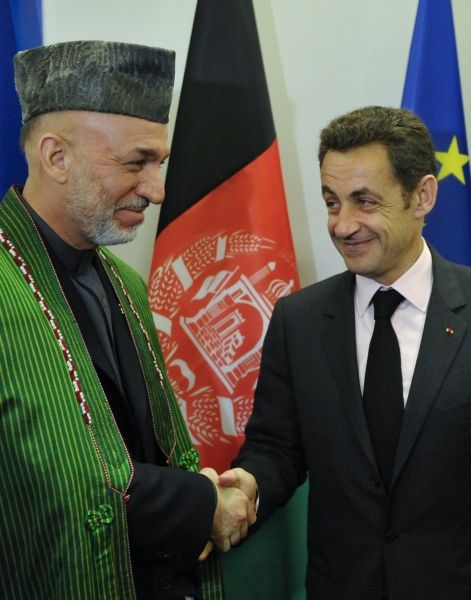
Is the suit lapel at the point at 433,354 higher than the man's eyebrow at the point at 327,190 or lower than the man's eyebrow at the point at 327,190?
lower

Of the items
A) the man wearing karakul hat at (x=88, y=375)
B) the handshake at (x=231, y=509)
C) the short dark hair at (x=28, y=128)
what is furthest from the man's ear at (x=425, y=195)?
the short dark hair at (x=28, y=128)

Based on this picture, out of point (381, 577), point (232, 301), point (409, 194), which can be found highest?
point (409, 194)

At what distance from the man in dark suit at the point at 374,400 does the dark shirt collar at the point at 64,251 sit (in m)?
0.52

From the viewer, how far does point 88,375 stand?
58.3 inches

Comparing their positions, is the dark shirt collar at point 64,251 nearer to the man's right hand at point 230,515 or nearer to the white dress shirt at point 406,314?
the man's right hand at point 230,515

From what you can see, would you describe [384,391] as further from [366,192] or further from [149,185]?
[149,185]

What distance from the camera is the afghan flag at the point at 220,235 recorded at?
7.47ft

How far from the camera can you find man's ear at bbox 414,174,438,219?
5.88 feet

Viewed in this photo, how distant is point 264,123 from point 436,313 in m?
0.90

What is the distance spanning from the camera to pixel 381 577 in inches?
65.9

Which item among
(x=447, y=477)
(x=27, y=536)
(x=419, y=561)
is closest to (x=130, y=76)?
(x=27, y=536)

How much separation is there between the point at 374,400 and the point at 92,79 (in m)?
0.91

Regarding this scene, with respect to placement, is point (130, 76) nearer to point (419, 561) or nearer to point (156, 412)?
point (156, 412)

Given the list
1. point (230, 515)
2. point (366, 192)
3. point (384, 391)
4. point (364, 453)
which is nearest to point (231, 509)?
point (230, 515)
